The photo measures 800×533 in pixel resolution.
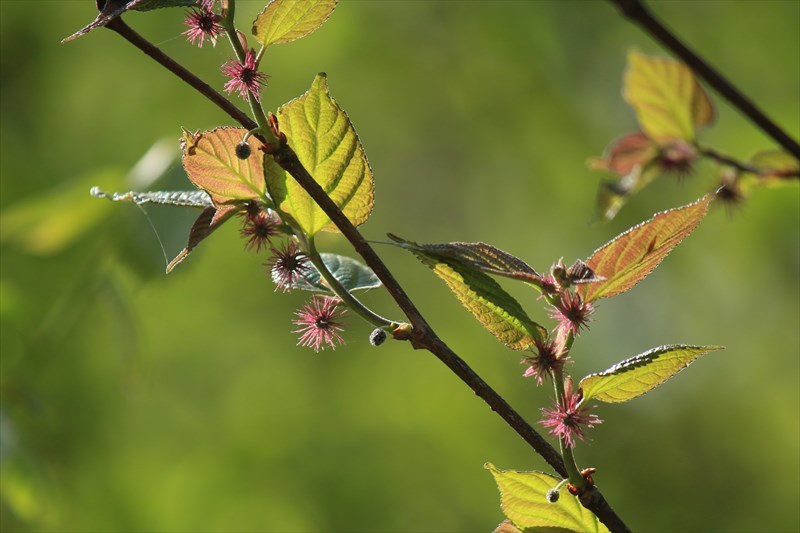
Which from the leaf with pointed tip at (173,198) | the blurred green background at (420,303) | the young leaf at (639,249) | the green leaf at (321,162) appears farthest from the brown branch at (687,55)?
the blurred green background at (420,303)

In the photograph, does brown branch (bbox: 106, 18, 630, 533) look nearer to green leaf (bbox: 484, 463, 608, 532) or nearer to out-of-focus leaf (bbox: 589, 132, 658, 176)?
green leaf (bbox: 484, 463, 608, 532)

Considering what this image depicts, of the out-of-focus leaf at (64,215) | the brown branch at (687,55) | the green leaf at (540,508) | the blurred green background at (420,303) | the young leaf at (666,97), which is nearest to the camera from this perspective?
the brown branch at (687,55)

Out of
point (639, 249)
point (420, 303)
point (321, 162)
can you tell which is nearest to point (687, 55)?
point (639, 249)

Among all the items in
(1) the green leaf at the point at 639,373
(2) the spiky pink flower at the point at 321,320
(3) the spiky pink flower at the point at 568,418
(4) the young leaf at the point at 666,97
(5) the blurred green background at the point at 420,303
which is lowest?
(3) the spiky pink flower at the point at 568,418

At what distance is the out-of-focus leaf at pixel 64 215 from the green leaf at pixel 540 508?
0.87m

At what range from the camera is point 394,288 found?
505 millimetres

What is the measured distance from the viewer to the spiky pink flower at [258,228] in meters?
0.57

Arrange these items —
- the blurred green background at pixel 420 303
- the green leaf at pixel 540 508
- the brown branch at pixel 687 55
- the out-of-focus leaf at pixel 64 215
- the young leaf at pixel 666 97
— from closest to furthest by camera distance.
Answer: the brown branch at pixel 687 55, the green leaf at pixel 540 508, the young leaf at pixel 666 97, the out-of-focus leaf at pixel 64 215, the blurred green background at pixel 420 303

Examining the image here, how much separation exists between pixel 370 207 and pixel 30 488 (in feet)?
3.06

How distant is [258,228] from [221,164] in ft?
0.16

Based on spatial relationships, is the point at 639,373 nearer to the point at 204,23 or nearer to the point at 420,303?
the point at 204,23

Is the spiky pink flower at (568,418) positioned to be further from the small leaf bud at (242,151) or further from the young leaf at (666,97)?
the young leaf at (666,97)

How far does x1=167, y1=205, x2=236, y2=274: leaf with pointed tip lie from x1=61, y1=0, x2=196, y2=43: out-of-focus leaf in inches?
4.9

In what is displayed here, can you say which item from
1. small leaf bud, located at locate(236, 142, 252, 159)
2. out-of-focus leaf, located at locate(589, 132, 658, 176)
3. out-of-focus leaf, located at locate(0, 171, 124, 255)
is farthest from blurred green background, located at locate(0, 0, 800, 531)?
small leaf bud, located at locate(236, 142, 252, 159)
